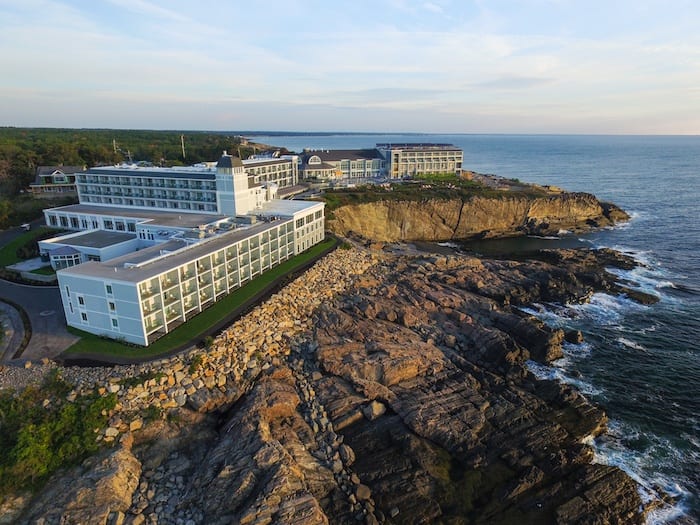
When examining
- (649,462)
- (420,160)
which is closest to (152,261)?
(649,462)

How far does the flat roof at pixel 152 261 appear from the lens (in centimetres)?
3178

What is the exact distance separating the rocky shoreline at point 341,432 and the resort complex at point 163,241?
17.0 feet

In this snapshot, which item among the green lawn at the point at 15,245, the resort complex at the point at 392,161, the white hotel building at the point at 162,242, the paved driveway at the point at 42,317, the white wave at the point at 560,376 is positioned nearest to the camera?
the paved driveway at the point at 42,317

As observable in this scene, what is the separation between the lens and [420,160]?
11100cm

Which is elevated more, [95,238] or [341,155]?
[341,155]

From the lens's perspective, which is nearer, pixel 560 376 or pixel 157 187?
pixel 560 376

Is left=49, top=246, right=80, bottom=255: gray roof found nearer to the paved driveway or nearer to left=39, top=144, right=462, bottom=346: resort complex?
left=39, top=144, right=462, bottom=346: resort complex

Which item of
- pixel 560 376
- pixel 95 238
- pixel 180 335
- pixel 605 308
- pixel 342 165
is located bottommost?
pixel 560 376

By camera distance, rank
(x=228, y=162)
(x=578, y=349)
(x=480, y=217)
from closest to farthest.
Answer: (x=578, y=349) < (x=228, y=162) < (x=480, y=217)

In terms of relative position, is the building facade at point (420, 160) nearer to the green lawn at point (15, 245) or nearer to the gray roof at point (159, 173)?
the gray roof at point (159, 173)

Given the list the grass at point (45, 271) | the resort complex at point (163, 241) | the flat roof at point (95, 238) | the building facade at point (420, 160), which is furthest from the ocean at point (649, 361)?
the grass at point (45, 271)

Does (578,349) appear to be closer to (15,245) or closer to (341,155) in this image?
(15,245)

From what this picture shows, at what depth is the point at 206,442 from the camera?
25.5 meters

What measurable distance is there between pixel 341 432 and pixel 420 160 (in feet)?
309
